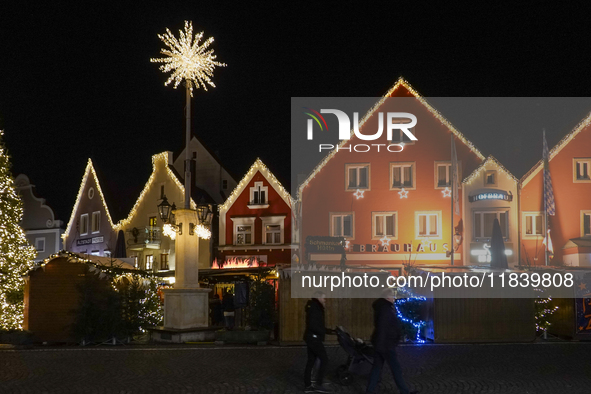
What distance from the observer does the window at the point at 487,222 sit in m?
37.2

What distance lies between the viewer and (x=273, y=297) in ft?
70.1

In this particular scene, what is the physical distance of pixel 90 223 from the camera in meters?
48.1

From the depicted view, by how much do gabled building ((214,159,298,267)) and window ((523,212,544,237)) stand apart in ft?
42.0

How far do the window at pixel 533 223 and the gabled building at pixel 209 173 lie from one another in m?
18.8

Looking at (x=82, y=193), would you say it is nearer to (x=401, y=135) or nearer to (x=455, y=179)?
(x=401, y=135)

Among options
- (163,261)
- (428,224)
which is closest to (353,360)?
(428,224)

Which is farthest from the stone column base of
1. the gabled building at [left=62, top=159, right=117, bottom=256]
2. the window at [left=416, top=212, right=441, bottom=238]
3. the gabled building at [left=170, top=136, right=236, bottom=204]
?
the gabled building at [left=62, top=159, right=117, bottom=256]

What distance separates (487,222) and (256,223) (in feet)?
43.4

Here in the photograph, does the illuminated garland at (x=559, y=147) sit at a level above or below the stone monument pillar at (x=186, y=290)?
above

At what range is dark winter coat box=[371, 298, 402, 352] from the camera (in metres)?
11.0

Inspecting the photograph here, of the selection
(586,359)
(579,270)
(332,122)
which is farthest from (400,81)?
(586,359)

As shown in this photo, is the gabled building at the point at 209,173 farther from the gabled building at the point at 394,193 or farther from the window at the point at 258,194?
the gabled building at the point at 394,193

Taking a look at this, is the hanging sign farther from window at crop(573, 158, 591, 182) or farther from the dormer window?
the dormer window

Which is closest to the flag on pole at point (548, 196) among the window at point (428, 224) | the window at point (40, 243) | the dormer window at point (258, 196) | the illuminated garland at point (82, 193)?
the window at point (428, 224)
